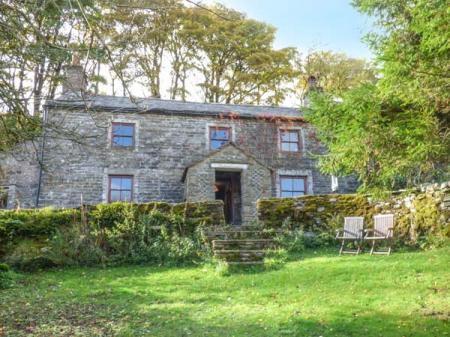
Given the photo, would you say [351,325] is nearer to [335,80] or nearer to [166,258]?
[166,258]

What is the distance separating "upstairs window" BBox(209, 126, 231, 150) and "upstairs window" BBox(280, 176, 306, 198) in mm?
2910

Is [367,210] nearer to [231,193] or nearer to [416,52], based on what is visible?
[231,193]

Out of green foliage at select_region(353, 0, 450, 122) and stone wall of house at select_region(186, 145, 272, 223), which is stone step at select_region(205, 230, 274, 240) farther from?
green foliage at select_region(353, 0, 450, 122)

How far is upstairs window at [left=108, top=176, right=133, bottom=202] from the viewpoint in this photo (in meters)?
17.0

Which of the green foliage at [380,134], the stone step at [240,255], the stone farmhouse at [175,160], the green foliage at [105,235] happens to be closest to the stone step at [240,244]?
the green foliage at [105,235]

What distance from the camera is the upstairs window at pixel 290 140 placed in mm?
18750

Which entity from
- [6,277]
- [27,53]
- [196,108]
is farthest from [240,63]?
[27,53]

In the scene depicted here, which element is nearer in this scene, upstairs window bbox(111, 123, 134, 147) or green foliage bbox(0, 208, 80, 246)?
green foliage bbox(0, 208, 80, 246)

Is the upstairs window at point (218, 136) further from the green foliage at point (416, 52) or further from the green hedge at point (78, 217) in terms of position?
the green foliage at point (416, 52)

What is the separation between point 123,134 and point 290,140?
717 centimetres

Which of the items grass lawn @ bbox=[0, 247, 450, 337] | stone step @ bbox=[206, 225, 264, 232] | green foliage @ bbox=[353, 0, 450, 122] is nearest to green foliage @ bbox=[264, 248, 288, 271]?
grass lawn @ bbox=[0, 247, 450, 337]

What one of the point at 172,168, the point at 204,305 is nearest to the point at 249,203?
the point at 172,168

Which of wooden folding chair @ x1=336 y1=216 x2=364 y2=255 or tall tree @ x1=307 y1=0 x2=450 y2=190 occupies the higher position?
tall tree @ x1=307 y1=0 x2=450 y2=190

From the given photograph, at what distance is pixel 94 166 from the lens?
16922mm
